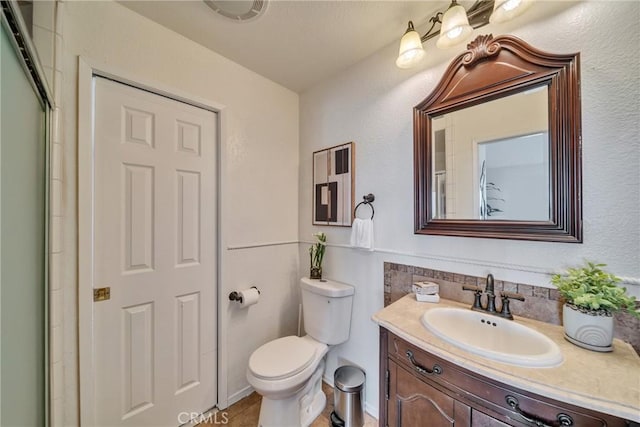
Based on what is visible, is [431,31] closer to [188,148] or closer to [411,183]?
[411,183]

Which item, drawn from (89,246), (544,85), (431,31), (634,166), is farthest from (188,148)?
(634,166)

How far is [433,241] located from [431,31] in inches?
45.2

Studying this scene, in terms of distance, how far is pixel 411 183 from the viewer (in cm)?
140

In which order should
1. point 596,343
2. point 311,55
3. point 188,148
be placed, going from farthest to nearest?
point 311,55, point 188,148, point 596,343

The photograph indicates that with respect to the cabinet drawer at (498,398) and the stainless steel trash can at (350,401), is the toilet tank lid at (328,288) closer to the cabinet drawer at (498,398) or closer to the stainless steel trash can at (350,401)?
the stainless steel trash can at (350,401)

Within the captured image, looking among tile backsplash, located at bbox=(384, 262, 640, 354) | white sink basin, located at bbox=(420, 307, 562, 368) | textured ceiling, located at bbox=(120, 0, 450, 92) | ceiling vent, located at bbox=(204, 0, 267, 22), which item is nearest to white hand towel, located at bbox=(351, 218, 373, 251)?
tile backsplash, located at bbox=(384, 262, 640, 354)

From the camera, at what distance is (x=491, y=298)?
3.56 ft

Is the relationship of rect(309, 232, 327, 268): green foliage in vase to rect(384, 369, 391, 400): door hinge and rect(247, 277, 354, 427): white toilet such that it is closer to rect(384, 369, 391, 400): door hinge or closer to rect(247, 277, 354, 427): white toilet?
rect(247, 277, 354, 427): white toilet

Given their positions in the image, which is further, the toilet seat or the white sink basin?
the toilet seat

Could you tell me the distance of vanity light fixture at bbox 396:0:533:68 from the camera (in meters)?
0.97

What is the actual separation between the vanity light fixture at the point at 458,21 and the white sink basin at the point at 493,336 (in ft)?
4.09

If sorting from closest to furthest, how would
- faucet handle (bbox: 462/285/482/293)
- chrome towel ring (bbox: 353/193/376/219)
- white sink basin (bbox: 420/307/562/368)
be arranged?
white sink basin (bbox: 420/307/562/368) < faucet handle (bbox: 462/285/482/293) < chrome towel ring (bbox: 353/193/376/219)
